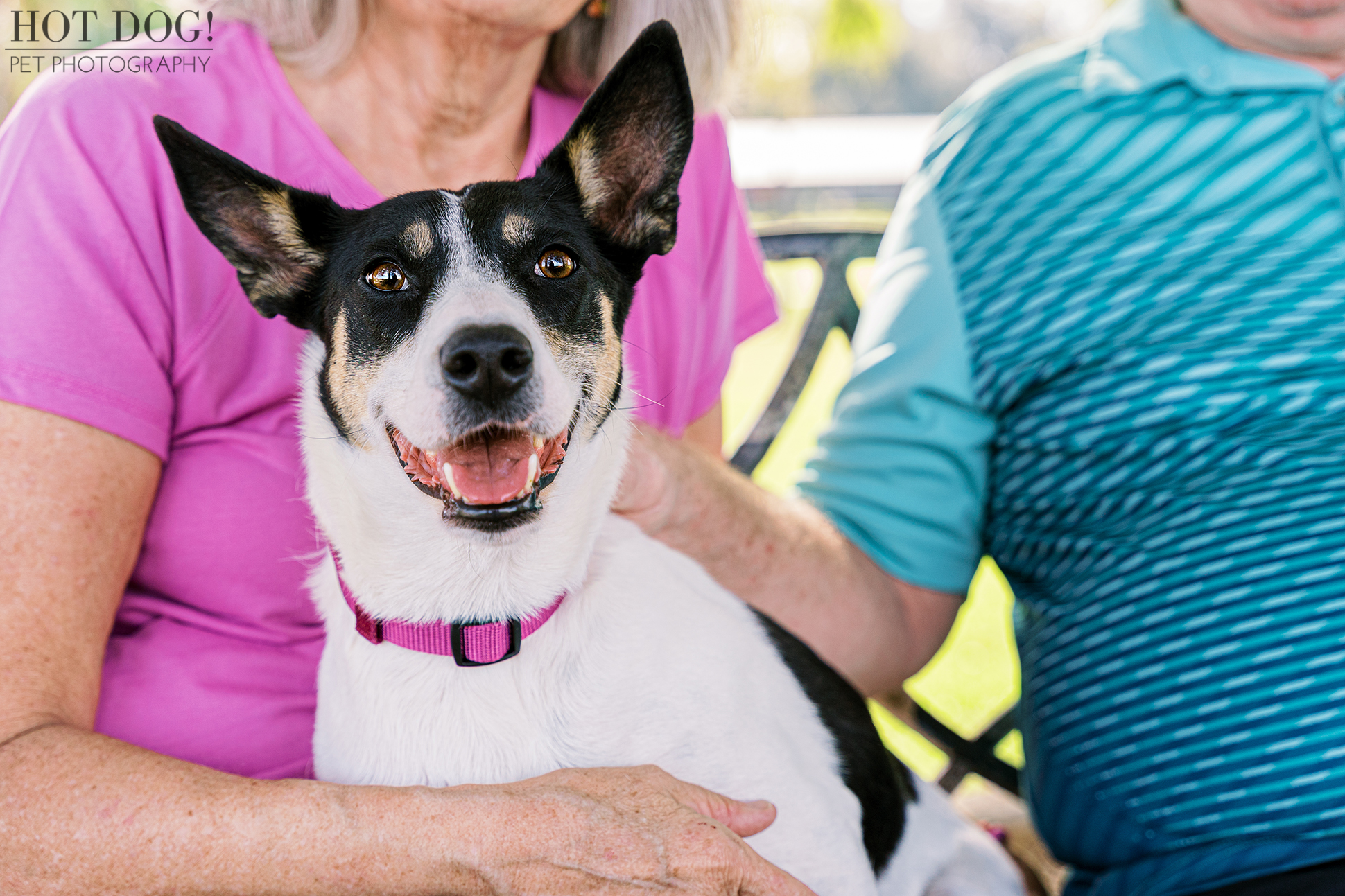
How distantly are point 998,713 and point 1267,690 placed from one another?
869mm

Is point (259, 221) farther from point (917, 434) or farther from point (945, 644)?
point (945, 644)

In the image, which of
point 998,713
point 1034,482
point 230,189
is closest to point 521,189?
point 230,189

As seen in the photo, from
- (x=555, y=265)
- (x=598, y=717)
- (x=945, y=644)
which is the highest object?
(x=555, y=265)

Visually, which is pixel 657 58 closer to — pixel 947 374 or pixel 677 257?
Result: pixel 677 257

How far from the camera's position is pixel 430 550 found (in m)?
1.44

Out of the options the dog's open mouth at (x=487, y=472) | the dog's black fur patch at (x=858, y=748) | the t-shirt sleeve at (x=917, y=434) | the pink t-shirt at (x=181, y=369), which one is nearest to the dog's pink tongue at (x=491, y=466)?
the dog's open mouth at (x=487, y=472)

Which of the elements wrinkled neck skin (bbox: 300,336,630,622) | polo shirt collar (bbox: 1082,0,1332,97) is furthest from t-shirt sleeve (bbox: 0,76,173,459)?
polo shirt collar (bbox: 1082,0,1332,97)

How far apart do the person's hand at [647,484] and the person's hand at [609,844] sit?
0.48 m

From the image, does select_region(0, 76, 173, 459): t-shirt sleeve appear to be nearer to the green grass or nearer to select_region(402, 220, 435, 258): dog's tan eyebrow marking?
select_region(402, 220, 435, 258): dog's tan eyebrow marking

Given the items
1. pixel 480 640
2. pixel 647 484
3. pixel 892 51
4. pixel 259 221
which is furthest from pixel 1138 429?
pixel 892 51

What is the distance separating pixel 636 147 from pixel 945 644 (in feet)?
4.43

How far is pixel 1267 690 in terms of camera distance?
1702mm

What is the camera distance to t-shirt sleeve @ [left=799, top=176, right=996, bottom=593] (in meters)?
2.12

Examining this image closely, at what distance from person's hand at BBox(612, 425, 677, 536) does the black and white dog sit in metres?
0.16
